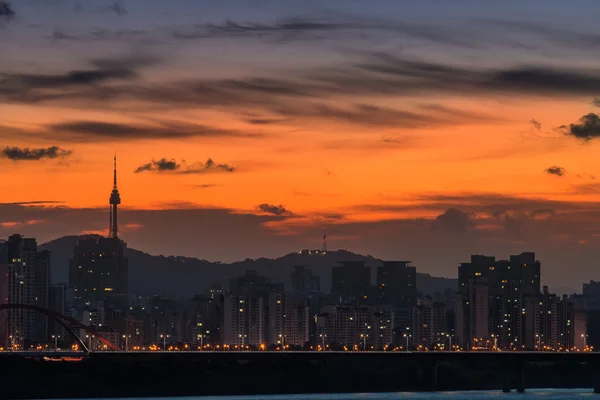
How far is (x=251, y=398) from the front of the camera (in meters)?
183

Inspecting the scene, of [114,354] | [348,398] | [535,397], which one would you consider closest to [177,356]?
[114,354]

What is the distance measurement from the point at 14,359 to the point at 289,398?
128ft

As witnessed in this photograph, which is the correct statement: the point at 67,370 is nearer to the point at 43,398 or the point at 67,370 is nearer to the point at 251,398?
the point at 43,398

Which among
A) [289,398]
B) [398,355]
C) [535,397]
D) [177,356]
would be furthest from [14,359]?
[535,397]

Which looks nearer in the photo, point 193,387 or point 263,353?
point 263,353

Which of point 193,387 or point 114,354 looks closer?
point 114,354

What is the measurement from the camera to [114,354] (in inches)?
7313

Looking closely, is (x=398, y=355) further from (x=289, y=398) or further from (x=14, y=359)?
(x=14, y=359)

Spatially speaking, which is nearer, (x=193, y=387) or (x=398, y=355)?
(x=398, y=355)

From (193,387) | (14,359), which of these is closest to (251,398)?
(193,387)

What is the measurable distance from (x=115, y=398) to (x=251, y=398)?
19094 millimetres

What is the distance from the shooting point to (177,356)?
182 metres

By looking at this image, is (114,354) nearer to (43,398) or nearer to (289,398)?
(43,398)

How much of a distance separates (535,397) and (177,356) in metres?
47.0
